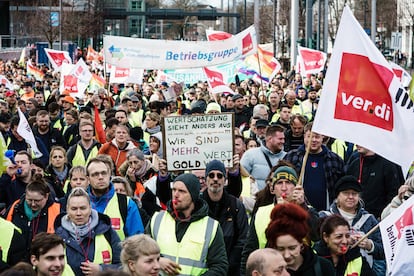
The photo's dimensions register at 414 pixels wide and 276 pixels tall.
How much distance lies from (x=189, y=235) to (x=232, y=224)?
1.05 meters

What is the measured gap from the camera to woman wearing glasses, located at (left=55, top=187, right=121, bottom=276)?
7.26 metres

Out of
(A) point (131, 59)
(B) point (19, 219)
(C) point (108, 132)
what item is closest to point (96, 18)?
(A) point (131, 59)

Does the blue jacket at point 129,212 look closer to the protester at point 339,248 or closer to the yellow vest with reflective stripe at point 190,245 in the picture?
the yellow vest with reflective stripe at point 190,245

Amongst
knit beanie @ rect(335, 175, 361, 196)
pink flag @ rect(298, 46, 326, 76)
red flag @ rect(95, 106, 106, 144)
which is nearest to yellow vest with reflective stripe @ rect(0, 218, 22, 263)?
knit beanie @ rect(335, 175, 361, 196)

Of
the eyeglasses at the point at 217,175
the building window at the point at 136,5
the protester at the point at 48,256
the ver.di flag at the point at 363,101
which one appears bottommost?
the protester at the point at 48,256

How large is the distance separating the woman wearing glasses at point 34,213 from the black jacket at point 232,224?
1309 mm

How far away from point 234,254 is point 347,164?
339 centimetres

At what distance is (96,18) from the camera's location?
62.8 metres

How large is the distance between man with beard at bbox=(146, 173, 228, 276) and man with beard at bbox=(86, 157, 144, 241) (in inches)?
33.1

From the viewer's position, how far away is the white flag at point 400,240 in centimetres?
627

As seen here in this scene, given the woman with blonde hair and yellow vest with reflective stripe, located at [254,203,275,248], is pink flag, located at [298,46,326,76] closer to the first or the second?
yellow vest with reflective stripe, located at [254,203,275,248]

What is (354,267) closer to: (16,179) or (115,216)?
(115,216)

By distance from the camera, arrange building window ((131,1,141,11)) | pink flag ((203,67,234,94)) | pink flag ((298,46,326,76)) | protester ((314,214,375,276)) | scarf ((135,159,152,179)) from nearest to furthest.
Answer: protester ((314,214,375,276)), scarf ((135,159,152,179)), pink flag ((203,67,234,94)), pink flag ((298,46,326,76)), building window ((131,1,141,11))

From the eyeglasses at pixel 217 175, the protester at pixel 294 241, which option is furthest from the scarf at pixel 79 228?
the protester at pixel 294 241
